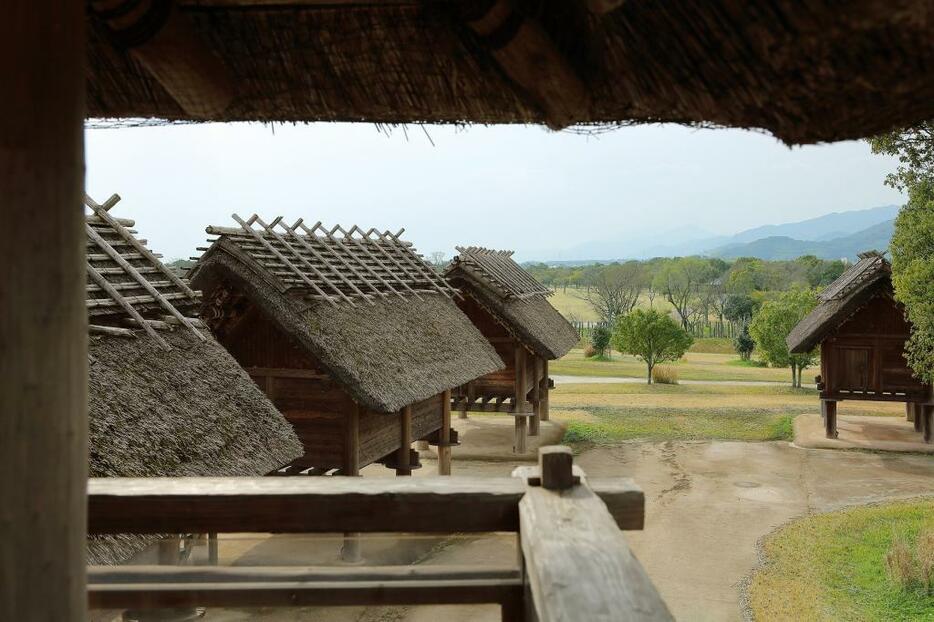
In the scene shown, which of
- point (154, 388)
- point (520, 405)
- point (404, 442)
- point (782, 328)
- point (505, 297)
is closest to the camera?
point (154, 388)

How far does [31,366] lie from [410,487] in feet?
4.35

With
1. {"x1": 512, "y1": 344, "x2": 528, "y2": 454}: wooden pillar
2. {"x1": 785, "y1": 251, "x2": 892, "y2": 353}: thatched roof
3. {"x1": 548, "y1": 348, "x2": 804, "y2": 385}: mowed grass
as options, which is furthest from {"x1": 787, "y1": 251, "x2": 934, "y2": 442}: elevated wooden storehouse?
{"x1": 548, "y1": 348, "x2": 804, "y2": 385}: mowed grass

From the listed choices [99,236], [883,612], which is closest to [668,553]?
[883,612]

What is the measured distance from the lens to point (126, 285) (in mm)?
7645

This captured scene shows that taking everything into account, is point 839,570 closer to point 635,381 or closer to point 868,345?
point 868,345

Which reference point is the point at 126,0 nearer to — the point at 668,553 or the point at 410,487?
the point at 410,487

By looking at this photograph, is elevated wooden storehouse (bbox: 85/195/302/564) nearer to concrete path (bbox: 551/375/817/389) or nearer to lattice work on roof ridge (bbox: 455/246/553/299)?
lattice work on roof ridge (bbox: 455/246/553/299)

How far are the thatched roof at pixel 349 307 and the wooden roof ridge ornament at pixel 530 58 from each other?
8.49 metres

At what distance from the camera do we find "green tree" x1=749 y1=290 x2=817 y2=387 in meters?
30.0

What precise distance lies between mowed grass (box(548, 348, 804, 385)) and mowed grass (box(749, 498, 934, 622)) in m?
19.9

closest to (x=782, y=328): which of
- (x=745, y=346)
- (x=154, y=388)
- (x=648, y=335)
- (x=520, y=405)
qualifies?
(x=648, y=335)

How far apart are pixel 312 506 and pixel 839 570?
10.8 m

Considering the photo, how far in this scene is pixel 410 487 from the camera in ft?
8.84

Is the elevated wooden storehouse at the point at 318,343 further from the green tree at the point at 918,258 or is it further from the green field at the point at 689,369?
the green field at the point at 689,369
